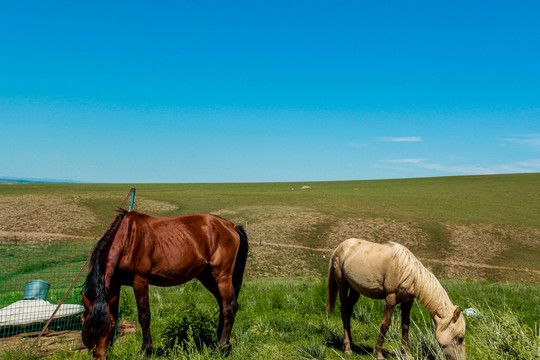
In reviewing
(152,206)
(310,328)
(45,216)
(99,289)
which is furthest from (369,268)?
(152,206)

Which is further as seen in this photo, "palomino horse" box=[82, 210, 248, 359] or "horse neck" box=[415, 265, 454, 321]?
"horse neck" box=[415, 265, 454, 321]

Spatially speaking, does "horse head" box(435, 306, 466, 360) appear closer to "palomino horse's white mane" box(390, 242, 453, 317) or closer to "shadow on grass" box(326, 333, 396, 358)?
"palomino horse's white mane" box(390, 242, 453, 317)

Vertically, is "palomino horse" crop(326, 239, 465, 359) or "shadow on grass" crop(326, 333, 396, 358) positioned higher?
"palomino horse" crop(326, 239, 465, 359)

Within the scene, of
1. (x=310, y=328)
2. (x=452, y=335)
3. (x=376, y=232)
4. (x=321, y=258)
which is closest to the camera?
(x=452, y=335)

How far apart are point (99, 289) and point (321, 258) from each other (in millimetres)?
16952

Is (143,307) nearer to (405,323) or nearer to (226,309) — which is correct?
(226,309)

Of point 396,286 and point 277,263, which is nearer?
point 396,286

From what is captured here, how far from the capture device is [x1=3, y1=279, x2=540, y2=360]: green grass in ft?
15.0

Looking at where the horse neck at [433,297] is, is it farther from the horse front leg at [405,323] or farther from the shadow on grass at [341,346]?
the shadow on grass at [341,346]

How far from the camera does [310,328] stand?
7707 mm

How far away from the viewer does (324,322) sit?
7.79 meters

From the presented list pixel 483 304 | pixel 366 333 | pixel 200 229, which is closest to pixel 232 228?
pixel 200 229

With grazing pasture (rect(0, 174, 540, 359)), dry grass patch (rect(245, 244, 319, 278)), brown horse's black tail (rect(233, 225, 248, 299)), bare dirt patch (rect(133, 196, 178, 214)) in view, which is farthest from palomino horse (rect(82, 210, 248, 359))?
bare dirt patch (rect(133, 196, 178, 214))

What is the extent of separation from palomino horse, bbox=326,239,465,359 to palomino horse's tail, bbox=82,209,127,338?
4.04m
